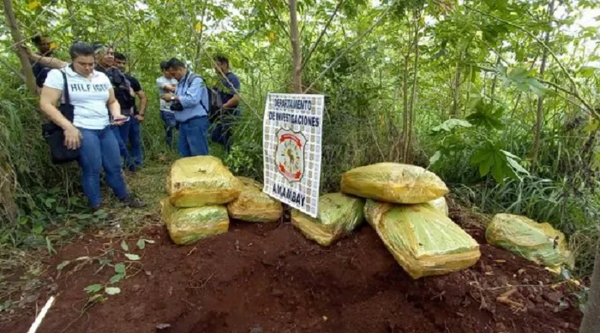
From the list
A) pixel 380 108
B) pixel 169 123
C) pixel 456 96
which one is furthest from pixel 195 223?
pixel 169 123

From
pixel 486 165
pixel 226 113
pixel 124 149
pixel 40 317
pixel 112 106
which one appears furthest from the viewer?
pixel 124 149

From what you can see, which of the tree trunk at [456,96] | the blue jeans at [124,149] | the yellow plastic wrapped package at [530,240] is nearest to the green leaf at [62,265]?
the blue jeans at [124,149]

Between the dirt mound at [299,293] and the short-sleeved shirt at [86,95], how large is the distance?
2.94 feet

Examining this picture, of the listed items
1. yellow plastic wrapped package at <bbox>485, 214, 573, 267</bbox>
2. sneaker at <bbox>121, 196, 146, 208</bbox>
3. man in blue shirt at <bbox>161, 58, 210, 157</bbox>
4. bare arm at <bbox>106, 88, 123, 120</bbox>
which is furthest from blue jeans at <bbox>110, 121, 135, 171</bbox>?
yellow plastic wrapped package at <bbox>485, 214, 573, 267</bbox>

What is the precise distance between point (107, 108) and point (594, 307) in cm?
308

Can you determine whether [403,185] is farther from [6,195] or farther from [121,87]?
[121,87]

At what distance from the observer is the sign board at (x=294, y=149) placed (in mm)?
2125

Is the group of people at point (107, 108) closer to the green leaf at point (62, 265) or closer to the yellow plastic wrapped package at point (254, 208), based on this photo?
the green leaf at point (62, 265)

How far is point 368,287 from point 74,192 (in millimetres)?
2522

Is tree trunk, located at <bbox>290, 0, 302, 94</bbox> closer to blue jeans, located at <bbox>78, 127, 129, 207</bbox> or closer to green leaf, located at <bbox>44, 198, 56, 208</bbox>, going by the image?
blue jeans, located at <bbox>78, 127, 129, 207</bbox>

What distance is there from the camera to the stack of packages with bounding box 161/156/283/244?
2.31 meters

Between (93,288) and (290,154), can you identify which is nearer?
(93,288)

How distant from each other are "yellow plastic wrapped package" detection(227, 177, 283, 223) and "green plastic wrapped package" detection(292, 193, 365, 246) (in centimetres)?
17

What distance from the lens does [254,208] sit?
2.45m
